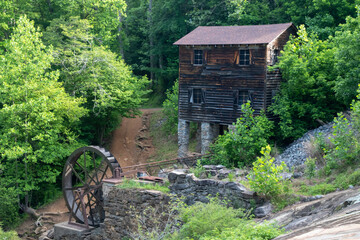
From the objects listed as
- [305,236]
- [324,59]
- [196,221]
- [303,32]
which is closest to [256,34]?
[303,32]

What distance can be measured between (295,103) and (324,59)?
249 cm

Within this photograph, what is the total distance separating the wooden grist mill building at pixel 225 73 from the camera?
21.3 meters

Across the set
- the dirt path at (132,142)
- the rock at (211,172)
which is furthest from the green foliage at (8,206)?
the rock at (211,172)

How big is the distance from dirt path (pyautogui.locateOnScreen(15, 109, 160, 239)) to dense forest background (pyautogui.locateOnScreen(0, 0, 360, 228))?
90 cm

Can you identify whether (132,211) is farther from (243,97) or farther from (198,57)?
(198,57)

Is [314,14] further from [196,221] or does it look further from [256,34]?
[196,221]

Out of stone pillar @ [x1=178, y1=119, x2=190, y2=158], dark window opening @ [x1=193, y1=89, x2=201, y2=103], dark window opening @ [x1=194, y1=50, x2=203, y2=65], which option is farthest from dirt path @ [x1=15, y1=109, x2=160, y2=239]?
dark window opening @ [x1=194, y1=50, x2=203, y2=65]

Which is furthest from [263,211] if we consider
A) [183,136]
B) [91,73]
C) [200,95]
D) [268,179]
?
[91,73]

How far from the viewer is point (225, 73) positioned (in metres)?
22.3

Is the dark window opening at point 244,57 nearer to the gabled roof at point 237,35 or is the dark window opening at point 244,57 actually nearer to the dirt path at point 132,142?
the gabled roof at point 237,35

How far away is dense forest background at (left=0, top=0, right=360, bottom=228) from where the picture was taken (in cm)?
1994

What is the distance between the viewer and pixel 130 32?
37.9 meters

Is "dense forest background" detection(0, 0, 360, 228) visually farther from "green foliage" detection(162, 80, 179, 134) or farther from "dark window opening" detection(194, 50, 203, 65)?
"dark window opening" detection(194, 50, 203, 65)

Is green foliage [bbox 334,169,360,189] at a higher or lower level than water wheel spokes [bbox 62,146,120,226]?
higher
